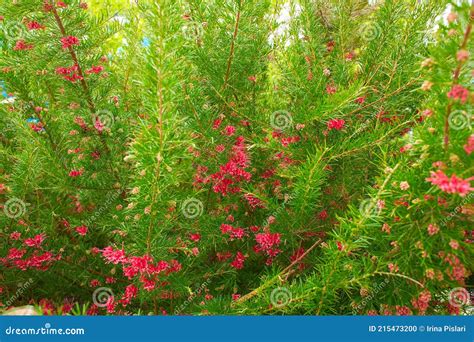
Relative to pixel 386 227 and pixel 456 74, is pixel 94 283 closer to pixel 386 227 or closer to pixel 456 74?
pixel 386 227

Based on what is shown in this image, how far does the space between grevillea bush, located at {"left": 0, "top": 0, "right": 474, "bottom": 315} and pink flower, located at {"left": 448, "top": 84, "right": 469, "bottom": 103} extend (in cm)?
25

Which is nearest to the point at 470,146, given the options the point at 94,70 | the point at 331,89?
the point at 331,89

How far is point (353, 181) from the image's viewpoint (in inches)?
74.8

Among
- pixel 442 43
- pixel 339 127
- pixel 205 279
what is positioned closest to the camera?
pixel 442 43

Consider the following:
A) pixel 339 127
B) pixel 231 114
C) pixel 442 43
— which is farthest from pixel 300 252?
pixel 442 43

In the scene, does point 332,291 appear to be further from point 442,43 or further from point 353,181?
point 442,43

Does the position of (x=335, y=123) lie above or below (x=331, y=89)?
below

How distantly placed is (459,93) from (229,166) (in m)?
1.02

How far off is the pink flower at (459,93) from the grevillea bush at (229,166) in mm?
248

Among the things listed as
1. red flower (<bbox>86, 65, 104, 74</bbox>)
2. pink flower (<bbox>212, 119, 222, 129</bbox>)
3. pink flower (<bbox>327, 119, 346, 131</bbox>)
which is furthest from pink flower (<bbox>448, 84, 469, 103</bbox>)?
red flower (<bbox>86, 65, 104, 74</bbox>)

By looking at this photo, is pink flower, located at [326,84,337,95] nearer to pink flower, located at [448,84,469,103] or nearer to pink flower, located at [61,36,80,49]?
pink flower, located at [448,84,469,103]

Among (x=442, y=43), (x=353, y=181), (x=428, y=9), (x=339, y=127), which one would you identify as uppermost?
(x=428, y=9)

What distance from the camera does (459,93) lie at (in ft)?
3.29

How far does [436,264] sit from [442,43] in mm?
699
